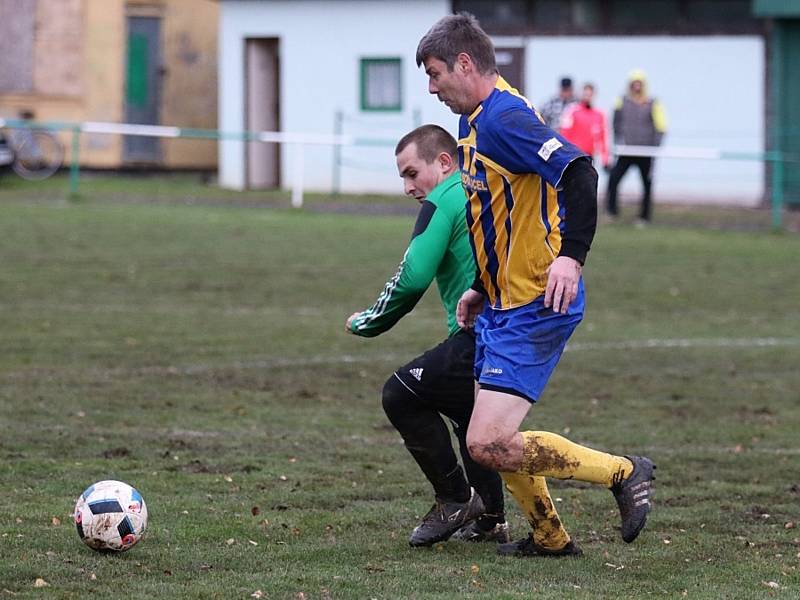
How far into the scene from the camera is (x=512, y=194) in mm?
5383

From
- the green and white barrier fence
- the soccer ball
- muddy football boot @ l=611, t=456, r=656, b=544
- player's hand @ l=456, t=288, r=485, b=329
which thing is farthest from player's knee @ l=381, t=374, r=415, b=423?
the green and white barrier fence

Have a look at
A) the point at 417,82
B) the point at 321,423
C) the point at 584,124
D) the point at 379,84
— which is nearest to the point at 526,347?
the point at 321,423

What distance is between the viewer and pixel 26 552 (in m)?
5.54

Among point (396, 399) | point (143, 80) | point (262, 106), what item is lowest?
point (396, 399)

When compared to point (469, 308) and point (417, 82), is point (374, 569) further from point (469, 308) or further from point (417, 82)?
point (417, 82)

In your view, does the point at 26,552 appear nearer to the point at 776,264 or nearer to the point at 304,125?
the point at 776,264

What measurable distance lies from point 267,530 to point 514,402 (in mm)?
1273

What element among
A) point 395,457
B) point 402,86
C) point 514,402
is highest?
point 402,86

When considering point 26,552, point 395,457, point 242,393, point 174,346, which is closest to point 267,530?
point 26,552

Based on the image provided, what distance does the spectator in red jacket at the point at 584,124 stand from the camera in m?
21.8

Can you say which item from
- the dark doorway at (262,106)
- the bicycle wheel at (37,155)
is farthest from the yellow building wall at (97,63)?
the dark doorway at (262,106)

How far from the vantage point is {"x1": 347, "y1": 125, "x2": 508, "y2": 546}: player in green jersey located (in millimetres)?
5762

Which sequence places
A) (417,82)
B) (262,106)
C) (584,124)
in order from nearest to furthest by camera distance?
(584,124)
(417,82)
(262,106)

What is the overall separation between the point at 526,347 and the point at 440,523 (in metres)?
0.94
